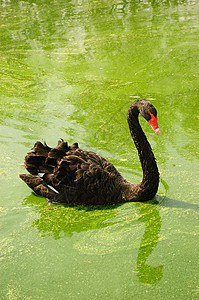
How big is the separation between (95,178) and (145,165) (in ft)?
1.04

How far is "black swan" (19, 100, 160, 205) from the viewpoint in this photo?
259 cm

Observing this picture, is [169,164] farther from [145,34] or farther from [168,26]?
[168,26]

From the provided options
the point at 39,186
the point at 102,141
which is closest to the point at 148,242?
the point at 39,186

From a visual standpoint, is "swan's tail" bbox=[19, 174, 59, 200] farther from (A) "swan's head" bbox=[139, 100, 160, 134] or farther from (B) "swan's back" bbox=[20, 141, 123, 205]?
(A) "swan's head" bbox=[139, 100, 160, 134]

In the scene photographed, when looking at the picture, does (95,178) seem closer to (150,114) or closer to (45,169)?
(45,169)

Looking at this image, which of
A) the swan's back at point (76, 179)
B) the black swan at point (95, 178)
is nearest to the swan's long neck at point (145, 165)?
the black swan at point (95, 178)

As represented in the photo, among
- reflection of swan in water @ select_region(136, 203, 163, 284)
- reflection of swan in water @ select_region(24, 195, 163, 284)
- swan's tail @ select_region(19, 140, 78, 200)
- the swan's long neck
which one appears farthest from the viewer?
swan's tail @ select_region(19, 140, 78, 200)

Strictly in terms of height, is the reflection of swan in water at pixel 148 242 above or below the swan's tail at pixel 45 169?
below

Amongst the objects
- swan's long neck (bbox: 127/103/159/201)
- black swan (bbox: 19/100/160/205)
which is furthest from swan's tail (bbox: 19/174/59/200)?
swan's long neck (bbox: 127/103/159/201)

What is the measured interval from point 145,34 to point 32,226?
464cm

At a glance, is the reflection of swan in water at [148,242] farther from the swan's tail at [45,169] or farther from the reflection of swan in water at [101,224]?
the swan's tail at [45,169]

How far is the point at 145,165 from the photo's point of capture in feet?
8.50

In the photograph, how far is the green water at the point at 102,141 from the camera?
2045 millimetres

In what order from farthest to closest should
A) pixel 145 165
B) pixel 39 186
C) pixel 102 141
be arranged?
pixel 102 141 < pixel 39 186 < pixel 145 165
